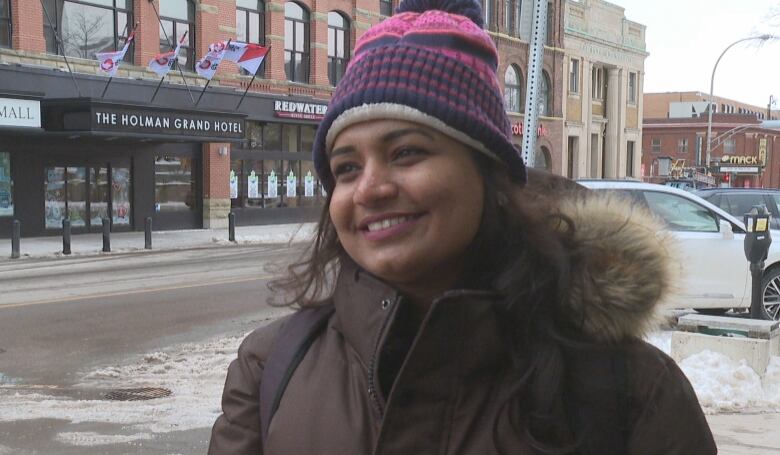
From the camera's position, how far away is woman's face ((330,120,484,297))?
5.57 feet

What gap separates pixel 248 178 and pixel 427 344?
95.0 ft

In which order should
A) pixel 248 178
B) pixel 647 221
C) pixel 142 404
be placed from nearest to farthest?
pixel 647 221, pixel 142 404, pixel 248 178

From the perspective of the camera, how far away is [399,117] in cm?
172

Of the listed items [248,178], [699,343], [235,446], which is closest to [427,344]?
[235,446]

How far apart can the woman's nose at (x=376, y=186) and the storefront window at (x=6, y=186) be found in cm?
2364

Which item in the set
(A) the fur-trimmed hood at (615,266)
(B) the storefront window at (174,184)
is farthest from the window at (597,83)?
(A) the fur-trimmed hood at (615,266)

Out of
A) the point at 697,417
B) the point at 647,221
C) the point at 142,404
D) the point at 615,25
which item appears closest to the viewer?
the point at 697,417

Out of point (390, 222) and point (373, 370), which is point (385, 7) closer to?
point (390, 222)

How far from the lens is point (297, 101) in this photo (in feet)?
100

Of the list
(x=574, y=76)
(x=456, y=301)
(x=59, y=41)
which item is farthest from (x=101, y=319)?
(x=574, y=76)

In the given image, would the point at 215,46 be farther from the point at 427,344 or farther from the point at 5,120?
the point at 427,344

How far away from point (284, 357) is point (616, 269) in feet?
2.46

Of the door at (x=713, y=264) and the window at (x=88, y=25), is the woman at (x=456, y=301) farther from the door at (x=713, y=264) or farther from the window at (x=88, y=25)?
the window at (x=88, y=25)

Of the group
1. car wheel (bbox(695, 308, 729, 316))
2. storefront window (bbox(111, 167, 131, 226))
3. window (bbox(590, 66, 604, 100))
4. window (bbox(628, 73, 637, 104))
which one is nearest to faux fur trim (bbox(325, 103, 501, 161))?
car wheel (bbox(695, 308, 729, 316))
